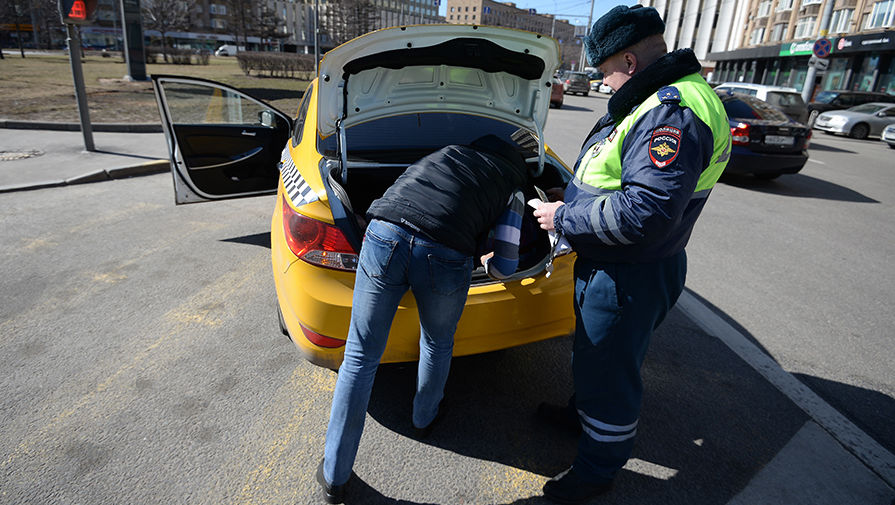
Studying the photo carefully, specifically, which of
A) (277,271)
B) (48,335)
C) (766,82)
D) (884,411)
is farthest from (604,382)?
(766,82)

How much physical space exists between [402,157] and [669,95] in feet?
6.45

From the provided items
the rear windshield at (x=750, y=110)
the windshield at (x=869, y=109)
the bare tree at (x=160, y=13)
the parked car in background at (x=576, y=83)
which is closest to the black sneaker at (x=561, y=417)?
the rear windshield at (x=750, y=110)

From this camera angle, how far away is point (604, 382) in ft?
6.70

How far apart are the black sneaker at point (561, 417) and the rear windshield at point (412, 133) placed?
1.71 m

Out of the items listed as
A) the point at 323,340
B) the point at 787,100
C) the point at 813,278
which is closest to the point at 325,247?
the point at 323,340

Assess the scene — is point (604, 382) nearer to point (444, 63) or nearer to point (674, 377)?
point (674, 377)

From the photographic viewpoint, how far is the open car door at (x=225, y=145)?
4.69 m

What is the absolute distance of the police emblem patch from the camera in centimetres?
168

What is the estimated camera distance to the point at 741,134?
8281 millimetres

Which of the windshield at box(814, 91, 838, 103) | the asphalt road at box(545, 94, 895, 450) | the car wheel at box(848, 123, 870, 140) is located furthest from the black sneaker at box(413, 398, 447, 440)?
the windshield at box(814, 91, 838, 103)

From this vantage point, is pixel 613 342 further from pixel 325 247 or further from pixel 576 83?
pixel 576 83

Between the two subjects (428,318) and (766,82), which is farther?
(766,82)

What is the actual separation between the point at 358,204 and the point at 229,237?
7.51 feet

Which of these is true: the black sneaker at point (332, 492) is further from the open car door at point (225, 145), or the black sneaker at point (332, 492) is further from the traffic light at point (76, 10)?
the traffic light at point (76, 10)
